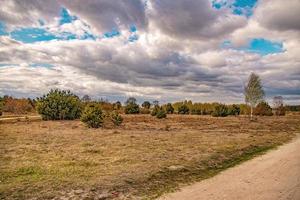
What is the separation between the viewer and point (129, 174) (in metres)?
13.1

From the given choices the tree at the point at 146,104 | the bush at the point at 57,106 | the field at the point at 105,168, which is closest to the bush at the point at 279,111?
the tree at the point at 146,104

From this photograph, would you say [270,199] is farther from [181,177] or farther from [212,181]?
[181,177]

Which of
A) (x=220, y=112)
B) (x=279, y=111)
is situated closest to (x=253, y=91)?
(x=220, y=112)

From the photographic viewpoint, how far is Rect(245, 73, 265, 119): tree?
75.2 m

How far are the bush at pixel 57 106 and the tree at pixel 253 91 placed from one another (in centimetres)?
4253

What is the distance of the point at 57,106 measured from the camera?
180 ft

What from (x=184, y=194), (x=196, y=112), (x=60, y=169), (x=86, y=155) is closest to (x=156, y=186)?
(x=184, y=194)

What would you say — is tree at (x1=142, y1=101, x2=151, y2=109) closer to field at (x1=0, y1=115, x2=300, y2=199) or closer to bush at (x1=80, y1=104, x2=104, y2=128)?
bush at (x1=80, y1=104, x2=104, y2=128)

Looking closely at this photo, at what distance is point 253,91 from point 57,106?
4698 cm

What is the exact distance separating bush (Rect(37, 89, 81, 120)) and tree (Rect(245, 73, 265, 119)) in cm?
4253

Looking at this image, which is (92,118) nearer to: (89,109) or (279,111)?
(89,109)

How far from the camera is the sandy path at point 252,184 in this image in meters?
10.0

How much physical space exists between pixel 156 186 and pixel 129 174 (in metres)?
2.11

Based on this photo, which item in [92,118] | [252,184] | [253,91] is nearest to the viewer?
[252,184]
